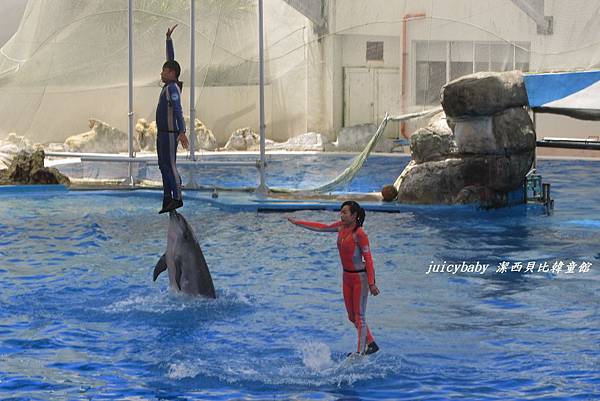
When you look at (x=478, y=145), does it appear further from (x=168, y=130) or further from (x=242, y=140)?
(x=242, y=140)

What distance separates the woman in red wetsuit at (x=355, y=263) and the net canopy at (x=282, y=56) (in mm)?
11109

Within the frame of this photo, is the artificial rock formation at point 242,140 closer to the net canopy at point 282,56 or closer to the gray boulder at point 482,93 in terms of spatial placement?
the net canopy at point 282,56

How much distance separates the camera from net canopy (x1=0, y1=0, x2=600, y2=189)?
18266 millimetres

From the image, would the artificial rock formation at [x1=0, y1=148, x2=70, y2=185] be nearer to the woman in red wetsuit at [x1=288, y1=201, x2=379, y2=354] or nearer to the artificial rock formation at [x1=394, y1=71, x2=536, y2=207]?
the artificial rock formation at [x1=394, y1=71, x2=536, y2=207]

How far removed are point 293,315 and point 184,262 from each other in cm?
101

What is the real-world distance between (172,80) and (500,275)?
383cm

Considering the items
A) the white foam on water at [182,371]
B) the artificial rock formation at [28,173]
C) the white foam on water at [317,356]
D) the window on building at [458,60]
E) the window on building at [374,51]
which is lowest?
the white foam on water at [182,371]

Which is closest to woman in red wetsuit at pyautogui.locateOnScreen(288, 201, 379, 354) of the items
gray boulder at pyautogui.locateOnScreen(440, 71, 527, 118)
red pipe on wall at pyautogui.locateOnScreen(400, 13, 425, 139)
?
gray boulder at pyautogui.locateOnScreen(440, 71, 527, 118)

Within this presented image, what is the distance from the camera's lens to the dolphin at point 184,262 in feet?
27.3

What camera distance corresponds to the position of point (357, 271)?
6.63 metres

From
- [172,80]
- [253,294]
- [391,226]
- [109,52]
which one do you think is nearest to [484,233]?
[391,226]

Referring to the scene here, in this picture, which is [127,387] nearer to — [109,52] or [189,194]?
[189,194]

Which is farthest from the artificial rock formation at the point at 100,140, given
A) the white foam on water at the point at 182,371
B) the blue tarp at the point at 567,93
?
the white foam on water at the point at 182,371

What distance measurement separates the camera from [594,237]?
40.0ft
